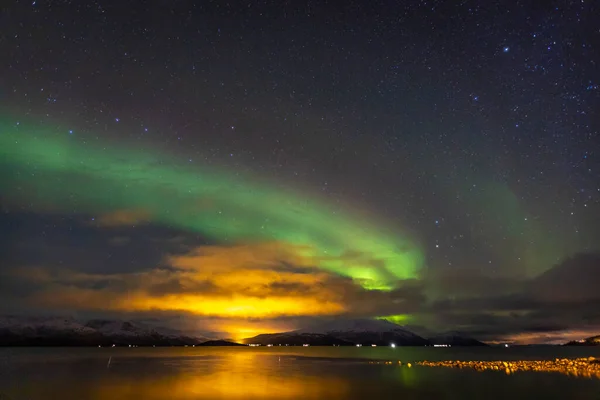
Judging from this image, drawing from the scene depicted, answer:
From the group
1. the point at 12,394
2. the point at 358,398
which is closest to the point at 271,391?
the point at 358,398

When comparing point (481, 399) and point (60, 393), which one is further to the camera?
point (60, 393)

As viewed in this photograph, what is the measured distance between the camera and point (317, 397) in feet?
160

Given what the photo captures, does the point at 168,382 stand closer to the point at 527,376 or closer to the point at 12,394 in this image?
the point at 12,394

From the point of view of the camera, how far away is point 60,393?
2064 inches

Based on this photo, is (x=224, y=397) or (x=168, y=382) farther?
(x=168, y=382)

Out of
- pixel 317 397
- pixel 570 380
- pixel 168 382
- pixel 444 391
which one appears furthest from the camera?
pixel 168 382

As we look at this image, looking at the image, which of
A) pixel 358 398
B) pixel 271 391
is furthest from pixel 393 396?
pixel 271 391

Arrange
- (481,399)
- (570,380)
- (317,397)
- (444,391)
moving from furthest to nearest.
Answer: (570,380) < (444,391) < (317,397) < (481,399)

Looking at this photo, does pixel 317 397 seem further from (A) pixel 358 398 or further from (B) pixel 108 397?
(B) pixel 108 397

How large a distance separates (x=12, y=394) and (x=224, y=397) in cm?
2108

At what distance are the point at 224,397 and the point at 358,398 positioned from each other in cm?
1310

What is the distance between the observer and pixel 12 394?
50.2 metres

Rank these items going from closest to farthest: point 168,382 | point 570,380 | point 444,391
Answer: point 444,391 < point 570,380 < point 168,382

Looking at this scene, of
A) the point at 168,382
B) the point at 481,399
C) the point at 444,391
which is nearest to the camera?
the point at 481,399
